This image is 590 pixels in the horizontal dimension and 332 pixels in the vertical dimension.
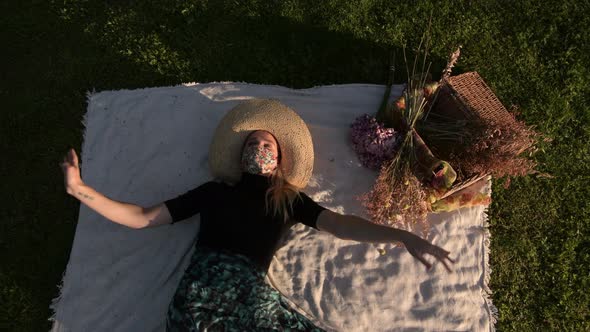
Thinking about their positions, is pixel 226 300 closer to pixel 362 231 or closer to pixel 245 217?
pixel 245 217

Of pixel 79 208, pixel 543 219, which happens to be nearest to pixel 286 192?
pixel 79 208

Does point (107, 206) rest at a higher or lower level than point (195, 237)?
higher

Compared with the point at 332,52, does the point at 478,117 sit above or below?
below

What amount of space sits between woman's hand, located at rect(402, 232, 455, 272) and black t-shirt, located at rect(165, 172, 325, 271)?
0.81m

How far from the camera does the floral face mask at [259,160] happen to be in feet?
11.3

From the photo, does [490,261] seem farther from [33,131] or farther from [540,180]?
[33,131]

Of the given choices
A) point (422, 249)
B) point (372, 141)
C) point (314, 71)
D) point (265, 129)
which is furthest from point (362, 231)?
point (314, 71)

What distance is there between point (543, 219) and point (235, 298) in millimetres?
3303

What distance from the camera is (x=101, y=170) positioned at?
414 cm

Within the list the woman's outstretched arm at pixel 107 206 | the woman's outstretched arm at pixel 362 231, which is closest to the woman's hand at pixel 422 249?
the woman's outstretched arm at pixel 362 231

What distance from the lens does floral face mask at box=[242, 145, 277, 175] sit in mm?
3451

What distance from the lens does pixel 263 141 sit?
3.52 m

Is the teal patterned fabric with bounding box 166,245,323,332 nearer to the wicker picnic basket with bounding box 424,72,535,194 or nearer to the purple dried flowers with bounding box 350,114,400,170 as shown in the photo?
the purple dried flowers with bounding box 350,114,400,170

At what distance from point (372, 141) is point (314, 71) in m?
1.18
